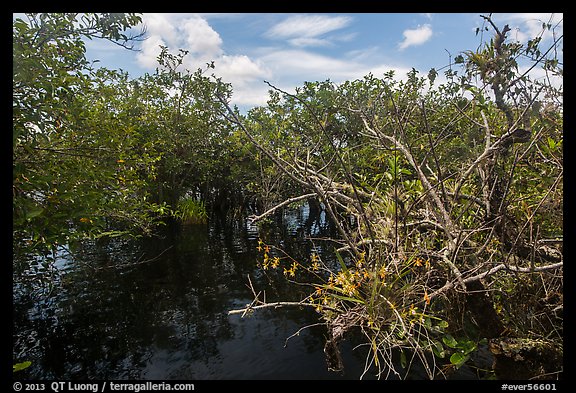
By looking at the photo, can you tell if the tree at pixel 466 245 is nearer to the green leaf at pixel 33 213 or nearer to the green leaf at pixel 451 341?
the green leaf at pixel 451 341

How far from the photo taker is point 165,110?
19797mm

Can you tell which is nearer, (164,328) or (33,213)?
(33,213)

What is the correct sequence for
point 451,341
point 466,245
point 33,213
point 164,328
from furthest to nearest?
1. point 164,328
2. point 466,245
3. point 451,341
4. point 33,213

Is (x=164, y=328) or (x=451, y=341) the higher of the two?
(x=451, y=341)

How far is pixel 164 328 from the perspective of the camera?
6828 millimetres

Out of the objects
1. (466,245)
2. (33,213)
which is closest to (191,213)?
(33,213)

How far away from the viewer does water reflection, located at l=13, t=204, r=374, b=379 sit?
540 centimetres

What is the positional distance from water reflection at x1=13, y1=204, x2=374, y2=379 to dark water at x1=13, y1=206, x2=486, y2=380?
0.06 ft

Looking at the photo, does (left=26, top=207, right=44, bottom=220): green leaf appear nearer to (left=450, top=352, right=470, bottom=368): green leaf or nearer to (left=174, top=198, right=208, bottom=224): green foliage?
(left=450, top=352, right=470, bottom=368): green leaf

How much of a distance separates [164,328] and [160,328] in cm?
9

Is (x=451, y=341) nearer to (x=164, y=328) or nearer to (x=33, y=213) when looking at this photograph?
(x=33, y=213)
